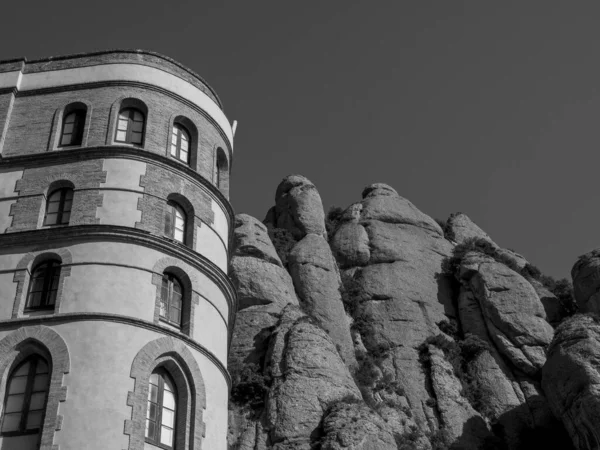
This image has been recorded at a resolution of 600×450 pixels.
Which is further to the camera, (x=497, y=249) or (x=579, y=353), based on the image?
(x=497, y=249)

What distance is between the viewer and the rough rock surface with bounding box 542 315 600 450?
1665 inches

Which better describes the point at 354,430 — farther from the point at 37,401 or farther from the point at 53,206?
the point at 37,401

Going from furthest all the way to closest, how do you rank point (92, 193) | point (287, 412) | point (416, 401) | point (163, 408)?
point (416, 401) → point (287, 412) → point (92, 193) → point (163, 408)

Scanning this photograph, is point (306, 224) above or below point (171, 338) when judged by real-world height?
above

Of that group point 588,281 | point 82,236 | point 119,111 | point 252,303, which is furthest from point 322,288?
point 82,236

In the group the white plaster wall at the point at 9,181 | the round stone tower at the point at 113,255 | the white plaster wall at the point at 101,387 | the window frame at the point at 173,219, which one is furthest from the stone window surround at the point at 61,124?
the white plaster wall at the point at 101,387

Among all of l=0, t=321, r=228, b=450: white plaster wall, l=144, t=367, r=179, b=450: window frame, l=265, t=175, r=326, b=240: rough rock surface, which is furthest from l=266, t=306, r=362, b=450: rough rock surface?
l=265, t=175, r=326, b=240: rough rock surface

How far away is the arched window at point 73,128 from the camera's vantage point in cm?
2766

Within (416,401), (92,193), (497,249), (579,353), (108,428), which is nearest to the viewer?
(108,428)

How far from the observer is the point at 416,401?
48.2 meters

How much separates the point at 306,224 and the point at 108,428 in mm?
41085

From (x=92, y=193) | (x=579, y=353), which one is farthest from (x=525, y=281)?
(x=92, y=193)

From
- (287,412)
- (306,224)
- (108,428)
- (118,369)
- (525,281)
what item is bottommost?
(108,428)

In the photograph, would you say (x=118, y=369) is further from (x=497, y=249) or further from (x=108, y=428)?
(x=497, y=249)
